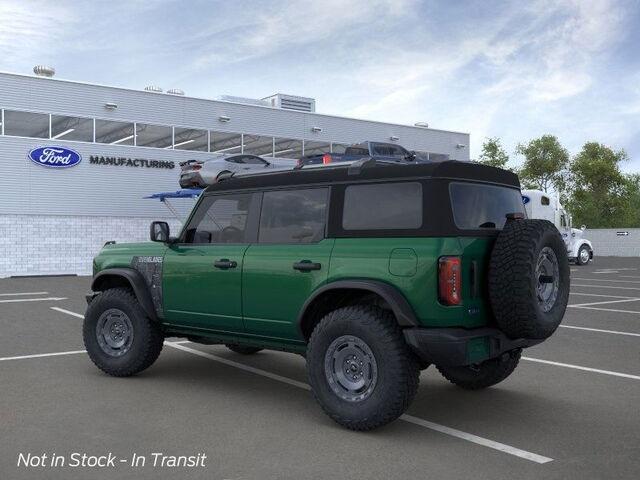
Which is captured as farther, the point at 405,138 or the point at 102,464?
the point at 405,138

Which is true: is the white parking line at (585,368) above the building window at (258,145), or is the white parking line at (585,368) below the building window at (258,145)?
below

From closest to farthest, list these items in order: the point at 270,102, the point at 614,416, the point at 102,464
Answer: the point at 102,464 → the point at 614,416 → the point at 270,102

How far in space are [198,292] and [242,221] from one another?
783mm

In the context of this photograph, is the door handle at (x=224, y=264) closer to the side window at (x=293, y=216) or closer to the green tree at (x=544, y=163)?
the side window at (x=293, y=216)

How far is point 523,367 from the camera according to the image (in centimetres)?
745

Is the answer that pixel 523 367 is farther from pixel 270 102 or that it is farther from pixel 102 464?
pixel 270 102

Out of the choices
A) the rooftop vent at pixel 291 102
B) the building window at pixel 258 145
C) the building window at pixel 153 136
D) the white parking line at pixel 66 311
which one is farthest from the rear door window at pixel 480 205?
the rooftop vent at pixel 291 102

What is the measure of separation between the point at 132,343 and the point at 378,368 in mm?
3028

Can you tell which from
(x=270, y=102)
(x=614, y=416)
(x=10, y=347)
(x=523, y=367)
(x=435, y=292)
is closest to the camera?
(x=435, y=292)

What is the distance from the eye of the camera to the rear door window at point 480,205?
16.8 ft

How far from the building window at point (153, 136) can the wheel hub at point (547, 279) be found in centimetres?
2478

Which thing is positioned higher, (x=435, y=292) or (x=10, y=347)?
(x=435, y=292)

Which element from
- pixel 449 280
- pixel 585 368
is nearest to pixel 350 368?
pixel 449 280

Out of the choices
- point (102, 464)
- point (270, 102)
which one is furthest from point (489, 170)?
point (270, 102)
